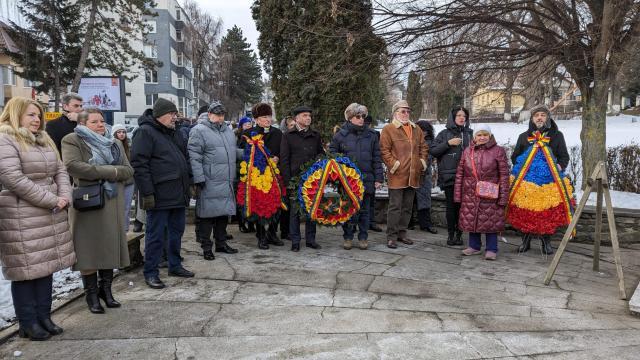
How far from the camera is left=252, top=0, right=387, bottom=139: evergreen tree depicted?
376 inches

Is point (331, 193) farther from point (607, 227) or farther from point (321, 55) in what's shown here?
point (321, 55)

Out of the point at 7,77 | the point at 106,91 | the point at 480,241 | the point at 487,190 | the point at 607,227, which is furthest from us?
the point at 7,77

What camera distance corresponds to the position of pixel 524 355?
11.4 feet

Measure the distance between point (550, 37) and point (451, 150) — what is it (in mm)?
4197

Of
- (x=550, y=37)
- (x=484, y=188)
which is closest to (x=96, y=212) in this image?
(x=484, y=188)

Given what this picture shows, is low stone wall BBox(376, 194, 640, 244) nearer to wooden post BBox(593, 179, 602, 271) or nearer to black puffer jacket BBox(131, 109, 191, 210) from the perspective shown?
wooden post BBox(593, 179, 602, 271)

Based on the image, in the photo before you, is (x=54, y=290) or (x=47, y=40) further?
(x=47, y=40)

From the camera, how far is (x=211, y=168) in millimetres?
6020

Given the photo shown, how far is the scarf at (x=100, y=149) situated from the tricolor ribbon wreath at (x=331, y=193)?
2.56 meters

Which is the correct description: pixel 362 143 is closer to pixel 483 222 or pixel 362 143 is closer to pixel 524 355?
pixel 483 222

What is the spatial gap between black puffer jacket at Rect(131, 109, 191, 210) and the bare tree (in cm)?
Answer: 535

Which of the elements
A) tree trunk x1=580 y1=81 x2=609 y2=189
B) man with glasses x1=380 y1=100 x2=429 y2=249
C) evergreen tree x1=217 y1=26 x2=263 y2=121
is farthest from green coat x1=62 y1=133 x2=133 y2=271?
evergreen tree x1=217 y1=26 x2=263 y2=121

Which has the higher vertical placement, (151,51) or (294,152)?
(151,51)

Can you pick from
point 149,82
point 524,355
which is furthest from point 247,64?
point 524,355
